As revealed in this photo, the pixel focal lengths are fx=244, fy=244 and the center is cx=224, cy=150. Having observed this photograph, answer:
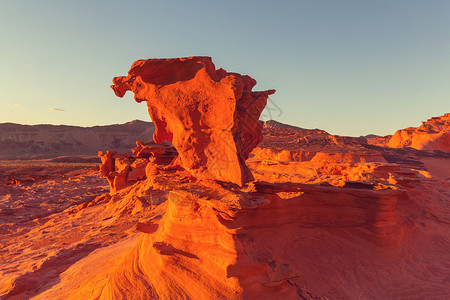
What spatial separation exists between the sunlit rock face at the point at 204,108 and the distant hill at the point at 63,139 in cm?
5086

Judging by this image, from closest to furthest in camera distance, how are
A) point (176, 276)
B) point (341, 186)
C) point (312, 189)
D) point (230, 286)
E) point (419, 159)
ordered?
1. point (230, 286)
2. point (176, 276)
3. point (312, 189)
4. point (341, 186)
5. point (419, 159)

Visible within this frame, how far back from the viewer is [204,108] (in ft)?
12.3

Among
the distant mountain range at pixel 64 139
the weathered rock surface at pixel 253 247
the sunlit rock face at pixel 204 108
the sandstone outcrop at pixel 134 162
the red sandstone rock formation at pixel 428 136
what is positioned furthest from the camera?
the distant mountain range at pixel 64 139

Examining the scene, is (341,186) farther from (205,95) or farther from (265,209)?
(205,95)

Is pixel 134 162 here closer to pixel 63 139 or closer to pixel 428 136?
pixel 428 136

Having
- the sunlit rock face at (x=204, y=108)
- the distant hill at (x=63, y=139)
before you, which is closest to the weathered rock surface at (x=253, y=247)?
the sunlit rock face at (x=204, y=108)

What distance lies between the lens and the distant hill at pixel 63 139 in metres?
52.3

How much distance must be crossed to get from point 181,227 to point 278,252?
1.82 metres

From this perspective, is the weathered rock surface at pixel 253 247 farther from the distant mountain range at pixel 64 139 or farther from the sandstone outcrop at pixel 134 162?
the distant mountain range at pixel 64 139

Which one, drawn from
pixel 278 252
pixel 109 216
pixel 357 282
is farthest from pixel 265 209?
pixel 109 216

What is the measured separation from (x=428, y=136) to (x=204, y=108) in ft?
98.4

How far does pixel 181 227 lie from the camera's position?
153 inches

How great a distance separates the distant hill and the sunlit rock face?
5086 cm

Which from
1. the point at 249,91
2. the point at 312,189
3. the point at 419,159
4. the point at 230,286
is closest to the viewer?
the point at 230,286
